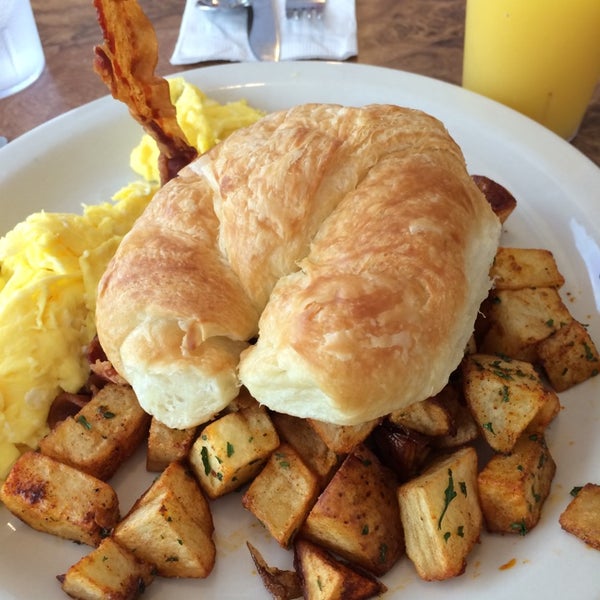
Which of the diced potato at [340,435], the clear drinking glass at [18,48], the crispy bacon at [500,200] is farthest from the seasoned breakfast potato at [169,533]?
the clear drinking glass at [18,48]

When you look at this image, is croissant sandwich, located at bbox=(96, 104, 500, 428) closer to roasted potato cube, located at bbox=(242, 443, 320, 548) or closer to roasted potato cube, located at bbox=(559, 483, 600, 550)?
roasted potato cube, located at bbox=(242, 443, 320, 548)

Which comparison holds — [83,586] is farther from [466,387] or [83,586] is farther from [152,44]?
[152,44]

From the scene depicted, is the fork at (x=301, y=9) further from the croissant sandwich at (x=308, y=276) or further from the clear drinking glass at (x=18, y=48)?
the croissant sandwich at (x=308, y=276)

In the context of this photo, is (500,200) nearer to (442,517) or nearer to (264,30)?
(442,517)

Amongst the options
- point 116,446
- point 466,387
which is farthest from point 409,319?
point 116,446

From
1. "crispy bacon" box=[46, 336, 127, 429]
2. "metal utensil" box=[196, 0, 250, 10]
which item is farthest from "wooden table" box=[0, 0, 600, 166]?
"crispy bacon" box=[46, 336, 127, 429]

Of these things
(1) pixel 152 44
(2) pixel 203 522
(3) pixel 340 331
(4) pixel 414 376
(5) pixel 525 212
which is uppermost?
(1) pixel 152 44
